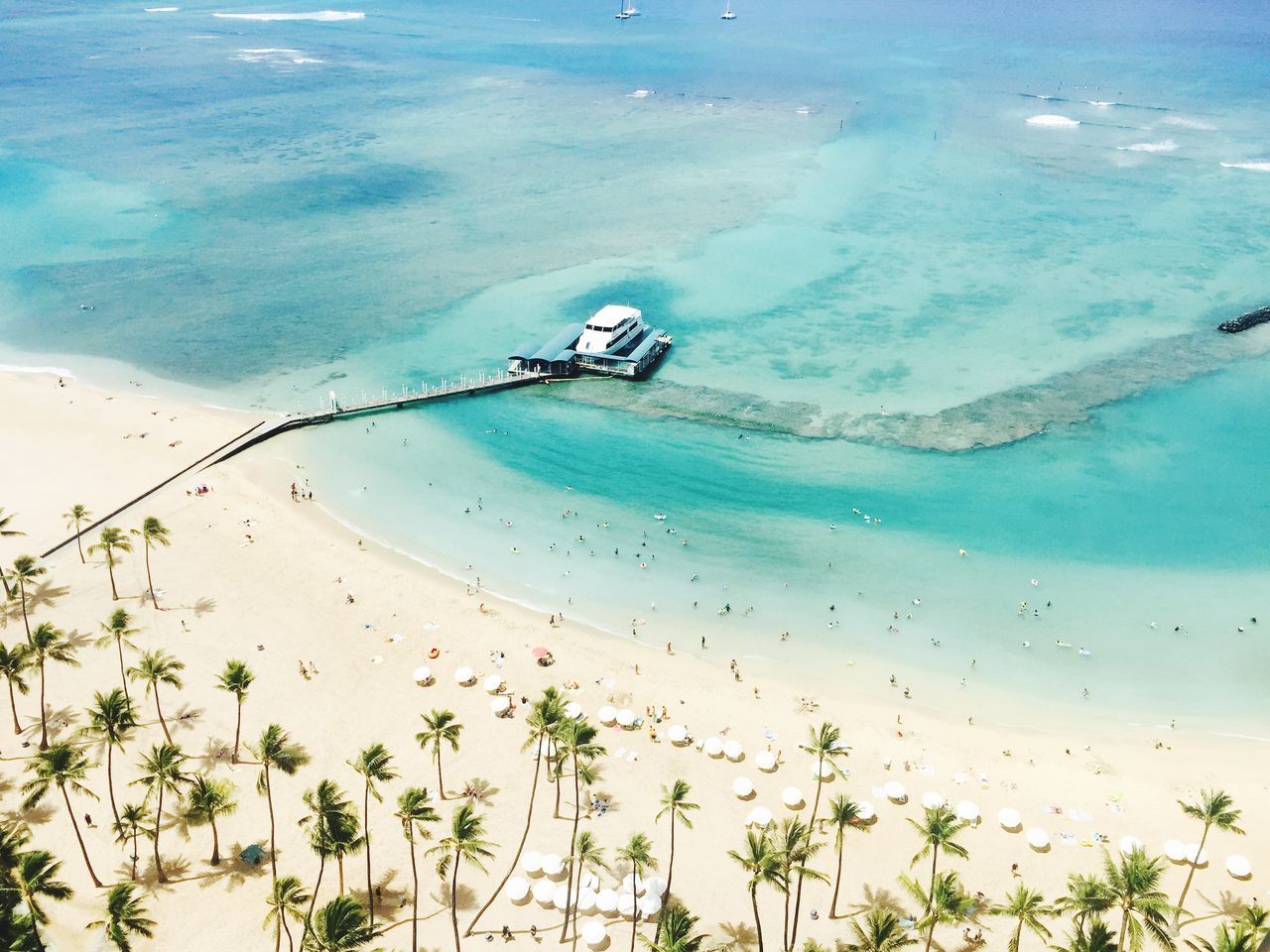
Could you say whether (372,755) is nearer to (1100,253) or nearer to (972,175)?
(1100,253)

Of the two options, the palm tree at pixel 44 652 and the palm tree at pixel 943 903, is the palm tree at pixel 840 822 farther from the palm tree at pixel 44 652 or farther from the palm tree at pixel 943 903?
the palm tree at pixel 44 652

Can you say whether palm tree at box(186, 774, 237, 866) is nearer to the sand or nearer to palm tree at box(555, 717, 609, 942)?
the sand

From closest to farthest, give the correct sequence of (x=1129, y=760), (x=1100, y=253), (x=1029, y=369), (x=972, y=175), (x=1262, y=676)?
(x=1129, y=760) < (x=1262, y=676) < (x=1029, y=369) < (x=1100, y=253) < (x=972, y=175)

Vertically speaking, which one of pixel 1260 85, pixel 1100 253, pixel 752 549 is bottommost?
pixel 752 549

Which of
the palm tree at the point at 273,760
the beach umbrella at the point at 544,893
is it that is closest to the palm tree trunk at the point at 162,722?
the palm tree at the point at 273,760

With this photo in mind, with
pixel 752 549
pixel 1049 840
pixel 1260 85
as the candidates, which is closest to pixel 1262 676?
pixel 1049 840

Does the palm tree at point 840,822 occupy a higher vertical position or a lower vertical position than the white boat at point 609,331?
lower
